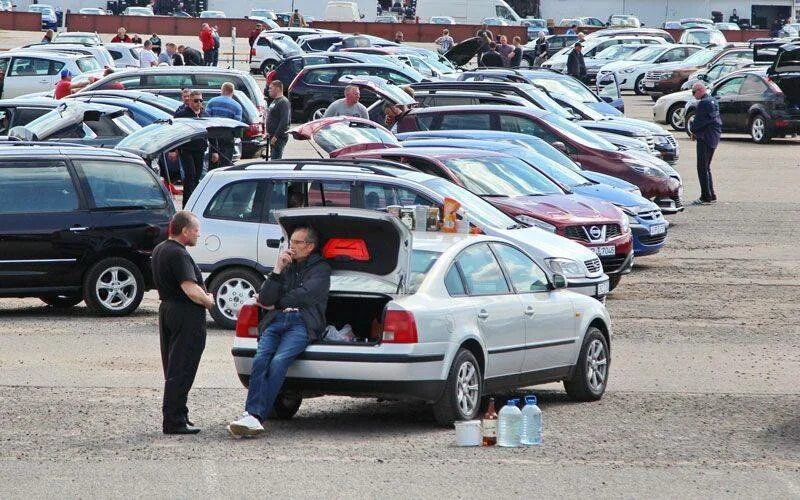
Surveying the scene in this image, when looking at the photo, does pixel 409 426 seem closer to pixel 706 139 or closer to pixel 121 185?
pixel 121 185

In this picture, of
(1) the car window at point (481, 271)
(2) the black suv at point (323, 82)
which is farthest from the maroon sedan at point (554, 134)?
(2) the black suv at point (323, 82)

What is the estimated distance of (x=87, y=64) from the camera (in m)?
36.4

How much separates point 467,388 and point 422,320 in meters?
0.72

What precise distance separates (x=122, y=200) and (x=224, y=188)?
1.49 meters

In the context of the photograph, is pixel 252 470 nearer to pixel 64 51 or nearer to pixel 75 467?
pixel 75 467

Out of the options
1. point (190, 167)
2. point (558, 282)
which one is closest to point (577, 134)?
point (190, 167)

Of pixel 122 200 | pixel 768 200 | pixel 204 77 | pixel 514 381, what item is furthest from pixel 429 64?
pixel 514 381

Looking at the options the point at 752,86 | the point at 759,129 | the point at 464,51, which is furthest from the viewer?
the point at 464,51

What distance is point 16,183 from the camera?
50.5ft

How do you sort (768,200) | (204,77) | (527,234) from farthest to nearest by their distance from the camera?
(204,77)
(768,200)
(527,234)

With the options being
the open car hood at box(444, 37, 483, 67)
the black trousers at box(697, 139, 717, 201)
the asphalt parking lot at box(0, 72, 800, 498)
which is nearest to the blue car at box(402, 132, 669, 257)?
the asphalt parking lot at box(0, 72, 800, 498)

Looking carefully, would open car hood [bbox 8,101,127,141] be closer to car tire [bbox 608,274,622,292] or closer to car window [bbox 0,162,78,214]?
car window [bbox 0,162,78,214]

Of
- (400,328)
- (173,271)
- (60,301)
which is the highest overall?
(173,271)

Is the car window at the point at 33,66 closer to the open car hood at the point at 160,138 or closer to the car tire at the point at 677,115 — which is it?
the car tire at the point at 677,115
